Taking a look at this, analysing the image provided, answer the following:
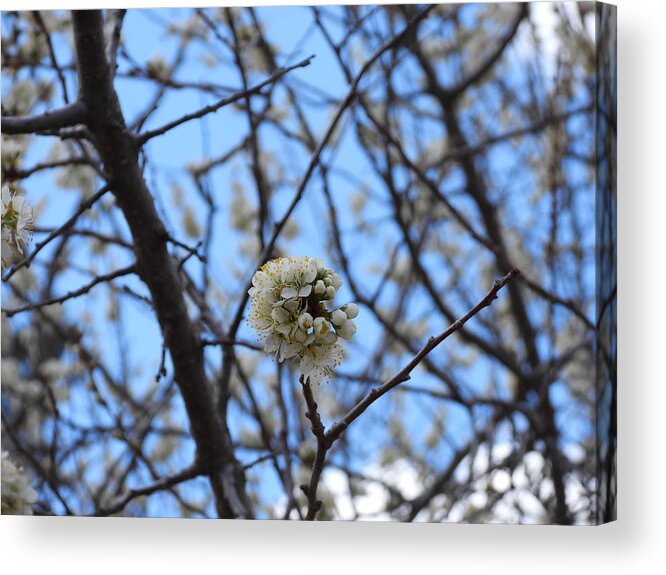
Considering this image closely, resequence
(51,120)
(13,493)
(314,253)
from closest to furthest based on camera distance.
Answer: (51,120)
(13,493)
(314,253)

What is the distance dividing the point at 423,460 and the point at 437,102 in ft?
3.05

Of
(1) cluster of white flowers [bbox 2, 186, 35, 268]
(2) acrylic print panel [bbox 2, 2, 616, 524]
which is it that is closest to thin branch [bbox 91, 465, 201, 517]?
(2) acrylic print panel [bbox 2, 2, 616, 524]

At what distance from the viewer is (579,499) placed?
6.08ft

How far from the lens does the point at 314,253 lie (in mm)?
2268

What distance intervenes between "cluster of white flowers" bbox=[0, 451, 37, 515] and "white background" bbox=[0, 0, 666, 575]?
0.31 m

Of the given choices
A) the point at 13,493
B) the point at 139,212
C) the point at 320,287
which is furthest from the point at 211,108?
the point at 13,493

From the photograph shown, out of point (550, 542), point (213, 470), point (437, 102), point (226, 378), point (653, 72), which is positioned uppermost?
point (437, 102)

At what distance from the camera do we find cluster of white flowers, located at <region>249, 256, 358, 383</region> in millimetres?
1133

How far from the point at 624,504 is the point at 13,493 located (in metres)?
1.10

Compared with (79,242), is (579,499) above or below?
below

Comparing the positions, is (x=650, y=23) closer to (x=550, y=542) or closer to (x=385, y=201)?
(x=385, y=201)

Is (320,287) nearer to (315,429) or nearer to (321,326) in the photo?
(321,326)

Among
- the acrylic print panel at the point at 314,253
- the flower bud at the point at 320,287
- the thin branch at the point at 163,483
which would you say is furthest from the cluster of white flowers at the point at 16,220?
the flower bud at the point at 320,287

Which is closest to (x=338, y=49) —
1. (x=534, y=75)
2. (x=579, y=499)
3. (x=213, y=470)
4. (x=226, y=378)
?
(x=534, y=75)
